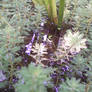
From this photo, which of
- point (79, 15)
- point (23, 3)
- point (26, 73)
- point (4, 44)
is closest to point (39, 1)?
point (23, 3)

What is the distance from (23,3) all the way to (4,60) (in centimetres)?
65

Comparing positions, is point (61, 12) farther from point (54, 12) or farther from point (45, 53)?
point (45, 53)

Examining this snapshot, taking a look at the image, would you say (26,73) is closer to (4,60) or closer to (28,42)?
(4,60)

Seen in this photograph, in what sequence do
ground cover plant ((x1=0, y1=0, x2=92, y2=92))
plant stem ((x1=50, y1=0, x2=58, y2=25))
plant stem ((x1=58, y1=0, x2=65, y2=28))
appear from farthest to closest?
1. plant stem ((x1=50, y1=0, x2=58, y2=25))
2. plant stem ((x1=58, y1=0, x2=65, y2=28))
3. ground cover plant ((x1=0, y1=0, x2=92, y2=92))

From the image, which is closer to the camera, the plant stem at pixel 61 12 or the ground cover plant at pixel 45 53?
the ground cover plant at pixel 45 53

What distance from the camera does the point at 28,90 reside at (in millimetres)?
727

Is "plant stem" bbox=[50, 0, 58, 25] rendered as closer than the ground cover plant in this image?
No

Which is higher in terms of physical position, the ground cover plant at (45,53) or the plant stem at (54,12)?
the plant stem at (54,12)

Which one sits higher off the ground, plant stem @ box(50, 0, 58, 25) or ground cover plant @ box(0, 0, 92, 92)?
plant stem @ box(50, 0, 58, 25)

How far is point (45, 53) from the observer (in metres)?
1.23

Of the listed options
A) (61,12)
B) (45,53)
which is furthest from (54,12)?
(45,53)

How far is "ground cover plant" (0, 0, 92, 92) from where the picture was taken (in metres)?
0.79

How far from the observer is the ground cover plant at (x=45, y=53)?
31.3 inches

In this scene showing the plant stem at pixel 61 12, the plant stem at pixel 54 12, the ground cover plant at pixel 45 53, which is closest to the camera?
the ground cover plant at pixel 45 53
